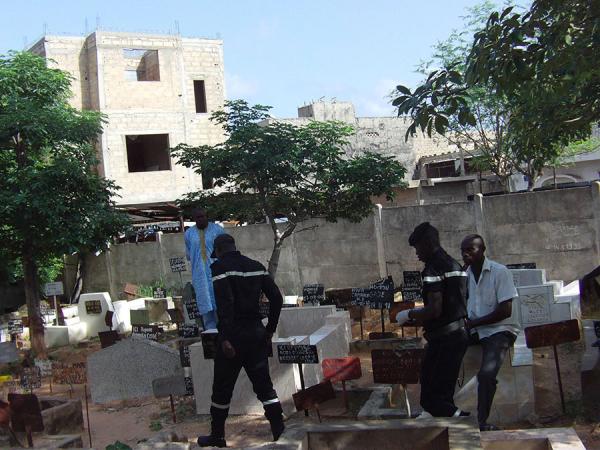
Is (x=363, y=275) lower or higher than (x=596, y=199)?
lower

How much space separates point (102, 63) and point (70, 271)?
339 inches

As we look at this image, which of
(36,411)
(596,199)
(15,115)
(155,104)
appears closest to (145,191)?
(155,104)

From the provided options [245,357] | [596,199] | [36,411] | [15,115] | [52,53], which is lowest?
[36,411]

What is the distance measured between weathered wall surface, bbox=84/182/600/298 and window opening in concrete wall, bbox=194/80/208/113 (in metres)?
10.9

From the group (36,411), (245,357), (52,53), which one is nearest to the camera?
A: (245,357)

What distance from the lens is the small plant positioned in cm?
736

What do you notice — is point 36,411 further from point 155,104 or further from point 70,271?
point 155,104

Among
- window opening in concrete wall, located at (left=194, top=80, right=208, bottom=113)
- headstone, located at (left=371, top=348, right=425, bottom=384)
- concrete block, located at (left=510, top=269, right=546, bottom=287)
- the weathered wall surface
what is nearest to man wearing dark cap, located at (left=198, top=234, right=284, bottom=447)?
headstone, located at (left=371, top=348, right=425, bottom=384)

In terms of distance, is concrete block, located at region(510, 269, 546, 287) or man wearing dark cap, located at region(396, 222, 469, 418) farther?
concrete block, located at region(510, 269, 546, 287)

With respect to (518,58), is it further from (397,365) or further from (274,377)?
(274,377)

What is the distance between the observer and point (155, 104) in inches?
1022

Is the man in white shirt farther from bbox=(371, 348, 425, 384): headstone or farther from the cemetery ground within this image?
the cemetery ground

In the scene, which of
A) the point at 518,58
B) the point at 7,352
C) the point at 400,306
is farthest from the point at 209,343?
the point at 7,352

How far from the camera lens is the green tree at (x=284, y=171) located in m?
9.89
